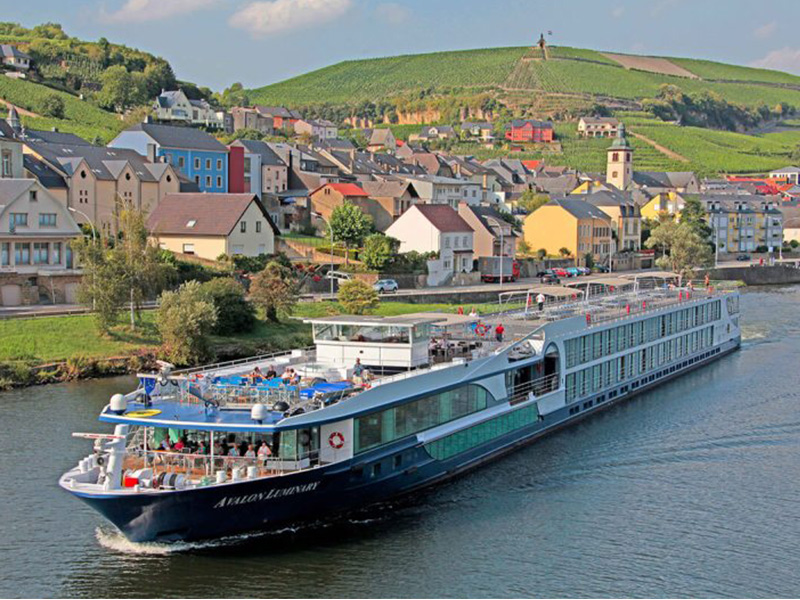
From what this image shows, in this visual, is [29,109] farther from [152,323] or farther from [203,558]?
[203,558]

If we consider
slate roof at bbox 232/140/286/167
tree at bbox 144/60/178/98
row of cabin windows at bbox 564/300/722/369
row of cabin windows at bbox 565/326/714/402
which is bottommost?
row of cabin windows at bbox 565/326/714/402

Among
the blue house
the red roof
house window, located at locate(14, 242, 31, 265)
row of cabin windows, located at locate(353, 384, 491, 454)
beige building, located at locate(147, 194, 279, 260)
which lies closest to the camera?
row of cabin windows, located at locate(353, 384, 491, 454)

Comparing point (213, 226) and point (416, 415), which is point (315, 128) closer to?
point (213, 226)

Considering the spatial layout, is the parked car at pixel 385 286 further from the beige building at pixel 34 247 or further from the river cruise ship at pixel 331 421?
the river cruise ship at pixel 331 421

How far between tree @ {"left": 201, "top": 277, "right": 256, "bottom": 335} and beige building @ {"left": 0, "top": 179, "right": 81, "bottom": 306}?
841 centimetres

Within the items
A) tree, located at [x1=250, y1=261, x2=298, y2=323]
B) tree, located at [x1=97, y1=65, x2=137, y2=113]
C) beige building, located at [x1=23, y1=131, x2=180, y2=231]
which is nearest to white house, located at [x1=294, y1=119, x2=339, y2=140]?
tree, located at [x1=97, y1=65, x2=137, y2=113]

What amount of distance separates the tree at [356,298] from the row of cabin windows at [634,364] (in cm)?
1573

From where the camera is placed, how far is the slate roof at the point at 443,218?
7894 centimetres

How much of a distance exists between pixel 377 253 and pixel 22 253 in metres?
24.1

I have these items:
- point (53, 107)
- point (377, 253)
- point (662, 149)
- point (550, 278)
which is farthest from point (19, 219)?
point (662, 149)

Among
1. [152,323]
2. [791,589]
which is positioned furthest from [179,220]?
[791,589]

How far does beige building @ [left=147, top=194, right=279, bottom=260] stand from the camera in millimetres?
68125

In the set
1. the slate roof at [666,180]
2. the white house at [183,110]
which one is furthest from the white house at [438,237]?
the slate roof at [666,180]

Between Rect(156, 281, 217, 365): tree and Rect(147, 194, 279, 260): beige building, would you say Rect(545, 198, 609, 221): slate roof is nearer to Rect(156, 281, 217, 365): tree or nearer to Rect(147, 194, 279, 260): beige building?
Rect(147, 194, 279, 260): beige building
